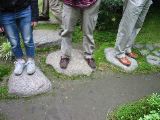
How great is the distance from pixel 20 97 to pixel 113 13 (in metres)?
3.04

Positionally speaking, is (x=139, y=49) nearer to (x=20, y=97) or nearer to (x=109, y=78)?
(x=109, y=78)

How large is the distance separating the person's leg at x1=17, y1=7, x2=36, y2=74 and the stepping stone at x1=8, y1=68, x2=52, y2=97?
0.14 m

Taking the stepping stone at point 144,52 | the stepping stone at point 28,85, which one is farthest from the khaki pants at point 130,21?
the stepping stone at point 28,85

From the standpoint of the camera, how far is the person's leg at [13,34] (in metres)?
5.21

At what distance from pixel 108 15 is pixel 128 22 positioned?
1411 mm

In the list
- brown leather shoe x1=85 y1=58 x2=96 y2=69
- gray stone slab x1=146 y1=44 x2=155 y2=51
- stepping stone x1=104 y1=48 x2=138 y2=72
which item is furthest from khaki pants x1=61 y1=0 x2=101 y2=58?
gray stone slab x1=146 y1=44 x2=155 y2=51

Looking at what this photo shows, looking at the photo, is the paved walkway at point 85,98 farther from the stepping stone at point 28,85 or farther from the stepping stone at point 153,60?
the stepping stone at point 153,60

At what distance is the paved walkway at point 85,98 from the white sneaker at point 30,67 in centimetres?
41

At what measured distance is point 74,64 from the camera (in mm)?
6051

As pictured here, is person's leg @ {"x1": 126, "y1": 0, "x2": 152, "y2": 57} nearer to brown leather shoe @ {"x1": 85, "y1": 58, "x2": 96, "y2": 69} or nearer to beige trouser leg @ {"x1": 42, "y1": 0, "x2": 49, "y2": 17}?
brown leather shoe @ {"x1": 85, "y1": 58, "x2": 96, "y2": 69}

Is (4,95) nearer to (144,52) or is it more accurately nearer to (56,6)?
(56,6)

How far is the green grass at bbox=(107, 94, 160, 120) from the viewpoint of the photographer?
16.1 ft

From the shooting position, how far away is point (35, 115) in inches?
197

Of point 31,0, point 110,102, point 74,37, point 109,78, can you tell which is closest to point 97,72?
point 109,78
